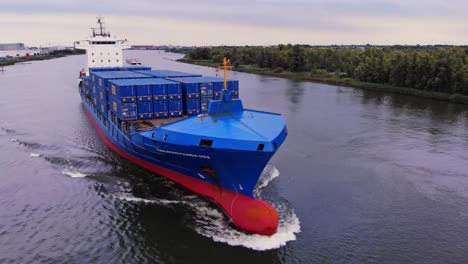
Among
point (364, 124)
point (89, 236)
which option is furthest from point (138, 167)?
point (364, 124)

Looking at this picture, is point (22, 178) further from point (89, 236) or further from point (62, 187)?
point (89, 236)

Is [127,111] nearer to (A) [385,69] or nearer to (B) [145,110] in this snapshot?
(B) [145,110]

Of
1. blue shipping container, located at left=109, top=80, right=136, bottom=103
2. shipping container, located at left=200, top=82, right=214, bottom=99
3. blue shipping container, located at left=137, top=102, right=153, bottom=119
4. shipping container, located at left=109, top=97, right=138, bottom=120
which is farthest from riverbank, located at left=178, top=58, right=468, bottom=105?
blue shipping container, located at left=109, top=80, right=136, bottom=103

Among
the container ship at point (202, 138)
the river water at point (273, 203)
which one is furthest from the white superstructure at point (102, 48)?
the container ship at point (202, 138)

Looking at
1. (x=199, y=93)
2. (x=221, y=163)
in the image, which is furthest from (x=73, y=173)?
(x=221, y=163)

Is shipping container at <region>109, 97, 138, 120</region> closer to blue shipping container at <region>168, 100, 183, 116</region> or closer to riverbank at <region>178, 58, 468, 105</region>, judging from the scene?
blue shipping container at <region>168, 100, 183, 116</region>

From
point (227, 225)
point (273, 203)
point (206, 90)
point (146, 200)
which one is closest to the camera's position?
point (227, 225)

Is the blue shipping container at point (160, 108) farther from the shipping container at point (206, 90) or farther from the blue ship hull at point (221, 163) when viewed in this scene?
the shipping container at point (206, 90)
